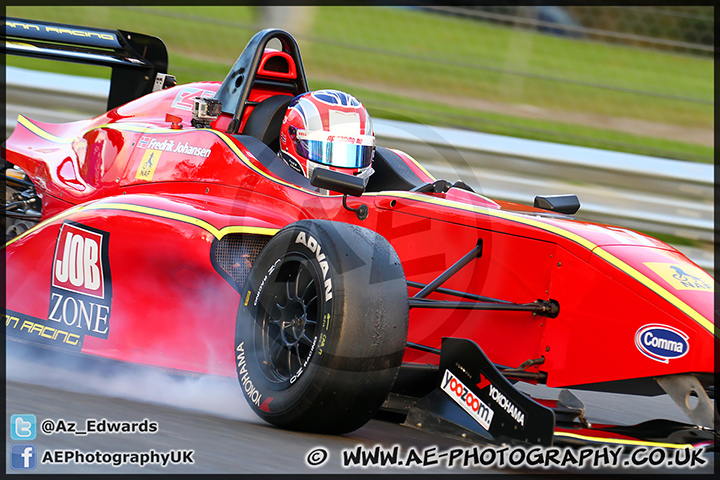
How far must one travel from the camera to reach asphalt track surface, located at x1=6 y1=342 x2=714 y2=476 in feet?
9.65

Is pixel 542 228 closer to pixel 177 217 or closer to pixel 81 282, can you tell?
pixel 177 217

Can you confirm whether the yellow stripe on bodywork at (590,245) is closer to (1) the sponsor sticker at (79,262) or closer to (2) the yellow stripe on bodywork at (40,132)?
(1) the sponsor sticker at (79,262)

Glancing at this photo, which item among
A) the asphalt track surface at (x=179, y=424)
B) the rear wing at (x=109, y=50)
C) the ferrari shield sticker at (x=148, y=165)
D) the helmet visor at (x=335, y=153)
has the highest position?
the rear wing at (x=109, y=50)

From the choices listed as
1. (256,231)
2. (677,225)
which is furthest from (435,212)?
(677,225)

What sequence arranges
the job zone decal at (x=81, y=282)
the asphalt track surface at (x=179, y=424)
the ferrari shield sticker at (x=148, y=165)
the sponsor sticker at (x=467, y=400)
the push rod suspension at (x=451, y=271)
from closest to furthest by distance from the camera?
1. the asphalt track surface at (x=179, y=424)
2. the sponsor sticker at (x=467, y=400)
3. the push rod suspension at (x=451, y=271)
4. the job zone decal at (x=81, y=282)
5. the ferrari shield sticker at (x=148, y=165)

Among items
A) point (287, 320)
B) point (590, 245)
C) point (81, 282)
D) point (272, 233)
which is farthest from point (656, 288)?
point (81, 282)

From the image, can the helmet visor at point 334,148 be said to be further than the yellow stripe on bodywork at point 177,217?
Yes

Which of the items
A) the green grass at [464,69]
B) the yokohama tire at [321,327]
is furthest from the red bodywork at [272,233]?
the green grass at [464,69]

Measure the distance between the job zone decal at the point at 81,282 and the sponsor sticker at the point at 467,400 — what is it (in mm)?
1720

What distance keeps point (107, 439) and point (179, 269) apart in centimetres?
113

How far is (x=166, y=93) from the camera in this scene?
5684mm

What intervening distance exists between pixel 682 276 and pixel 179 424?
2043mm

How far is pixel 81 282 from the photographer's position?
426cm

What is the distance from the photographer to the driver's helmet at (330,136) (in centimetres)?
454
